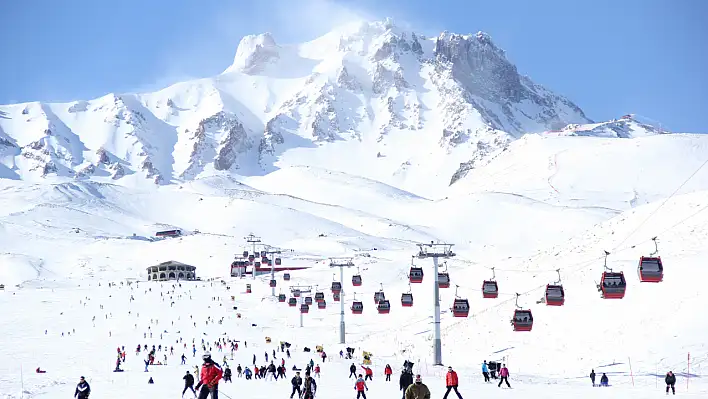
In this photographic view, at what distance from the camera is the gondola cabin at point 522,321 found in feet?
171

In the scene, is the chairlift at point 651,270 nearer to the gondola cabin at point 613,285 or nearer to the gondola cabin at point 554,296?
the gondola cabin at point 613,285

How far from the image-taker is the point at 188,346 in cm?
7150

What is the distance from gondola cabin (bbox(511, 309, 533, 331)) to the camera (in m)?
52.1

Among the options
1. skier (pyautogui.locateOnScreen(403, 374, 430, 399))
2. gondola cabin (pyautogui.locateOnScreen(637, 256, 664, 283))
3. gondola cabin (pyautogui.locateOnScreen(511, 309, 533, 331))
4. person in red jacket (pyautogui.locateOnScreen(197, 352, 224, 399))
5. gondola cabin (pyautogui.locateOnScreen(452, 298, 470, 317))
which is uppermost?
gondola cabin (pyautogui.locateOnScreen(637, 256, 664, 283))

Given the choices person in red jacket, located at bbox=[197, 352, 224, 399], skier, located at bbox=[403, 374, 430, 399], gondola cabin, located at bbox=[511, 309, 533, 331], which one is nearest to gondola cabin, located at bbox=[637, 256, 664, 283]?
gondola cabin, located at bbox=[511, 309, 533, 331]

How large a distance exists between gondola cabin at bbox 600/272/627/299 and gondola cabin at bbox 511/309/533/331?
18.2 feet

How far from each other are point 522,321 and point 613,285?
21.3 ft

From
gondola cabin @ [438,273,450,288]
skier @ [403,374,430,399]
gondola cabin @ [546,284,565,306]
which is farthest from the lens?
gondola cabin @ [438,273,450,288]

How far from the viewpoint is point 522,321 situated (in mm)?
52156

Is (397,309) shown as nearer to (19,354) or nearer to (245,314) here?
(245,314)

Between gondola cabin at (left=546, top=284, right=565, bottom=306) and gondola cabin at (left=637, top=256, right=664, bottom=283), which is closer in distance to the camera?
gondola cabin at (left=637, top=256, right=664, bottom=283)

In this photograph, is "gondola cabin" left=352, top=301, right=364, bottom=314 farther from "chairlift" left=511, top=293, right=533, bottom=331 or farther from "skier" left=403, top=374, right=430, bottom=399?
"skier" left=403, top=374, right=430, bottom=399

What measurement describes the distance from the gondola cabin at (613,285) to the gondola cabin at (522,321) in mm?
5535

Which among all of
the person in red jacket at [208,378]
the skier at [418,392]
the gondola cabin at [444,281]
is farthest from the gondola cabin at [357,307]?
the skier at [418,392]
